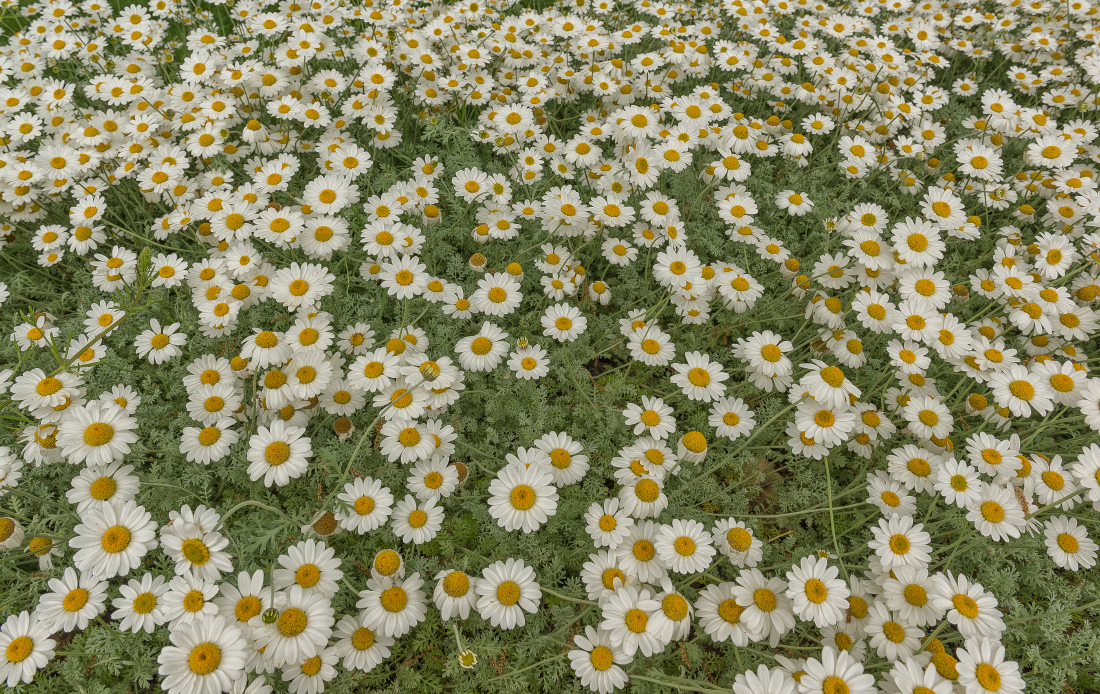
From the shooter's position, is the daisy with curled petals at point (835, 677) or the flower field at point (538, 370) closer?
the daisy with curled petals at point (835, 677)

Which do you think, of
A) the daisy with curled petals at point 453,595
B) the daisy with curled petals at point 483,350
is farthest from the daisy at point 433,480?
the daisy with curled petals at point 483,350

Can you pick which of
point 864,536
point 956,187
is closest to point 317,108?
point 864,536

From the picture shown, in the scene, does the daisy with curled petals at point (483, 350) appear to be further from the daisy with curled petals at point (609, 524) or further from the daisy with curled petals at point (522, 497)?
the daisy with curled petals at point (609, 524)

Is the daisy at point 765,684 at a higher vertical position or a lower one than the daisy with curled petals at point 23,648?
higher

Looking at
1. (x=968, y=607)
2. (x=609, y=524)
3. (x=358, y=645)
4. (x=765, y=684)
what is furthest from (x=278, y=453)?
(x=968, y=607)

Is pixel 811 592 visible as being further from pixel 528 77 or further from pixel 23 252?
pixel 23 252

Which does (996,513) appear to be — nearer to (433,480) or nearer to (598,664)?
(598,664)

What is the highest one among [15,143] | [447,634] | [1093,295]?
[15,143]
